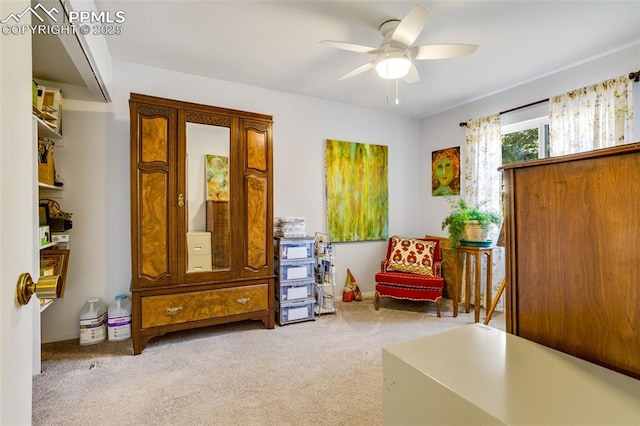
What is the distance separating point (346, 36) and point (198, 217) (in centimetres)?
196

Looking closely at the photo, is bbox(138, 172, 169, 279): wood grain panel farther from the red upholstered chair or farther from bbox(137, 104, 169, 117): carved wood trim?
the red upholstered chair

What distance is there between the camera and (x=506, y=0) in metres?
2.03

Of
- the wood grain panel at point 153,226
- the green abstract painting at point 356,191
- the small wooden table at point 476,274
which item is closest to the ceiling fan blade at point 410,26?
Answer: the green abstract painting at point 356,191

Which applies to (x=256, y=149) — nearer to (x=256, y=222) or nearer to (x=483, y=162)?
(x=256, y=222)

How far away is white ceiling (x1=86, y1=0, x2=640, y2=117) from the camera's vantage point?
6.89ft

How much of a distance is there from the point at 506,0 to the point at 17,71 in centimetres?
259

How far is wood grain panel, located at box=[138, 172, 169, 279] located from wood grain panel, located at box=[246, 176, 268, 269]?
0.71m

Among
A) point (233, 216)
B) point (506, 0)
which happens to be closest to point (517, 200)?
point (506, 0)

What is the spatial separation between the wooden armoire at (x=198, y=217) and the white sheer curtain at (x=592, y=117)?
2.86 metres

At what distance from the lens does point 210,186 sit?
2746mm

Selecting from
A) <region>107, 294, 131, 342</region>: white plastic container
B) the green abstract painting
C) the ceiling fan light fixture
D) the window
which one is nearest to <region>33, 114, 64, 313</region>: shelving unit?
<region>107, 294, 131, 342</region>: white plastic container

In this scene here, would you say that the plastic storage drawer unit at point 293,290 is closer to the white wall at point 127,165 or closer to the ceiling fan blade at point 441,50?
the white wall at point 127,165

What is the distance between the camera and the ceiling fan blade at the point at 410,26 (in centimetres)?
179

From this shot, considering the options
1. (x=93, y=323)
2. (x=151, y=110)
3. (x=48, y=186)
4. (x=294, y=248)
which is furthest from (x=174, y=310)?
(x=151, y=110)
